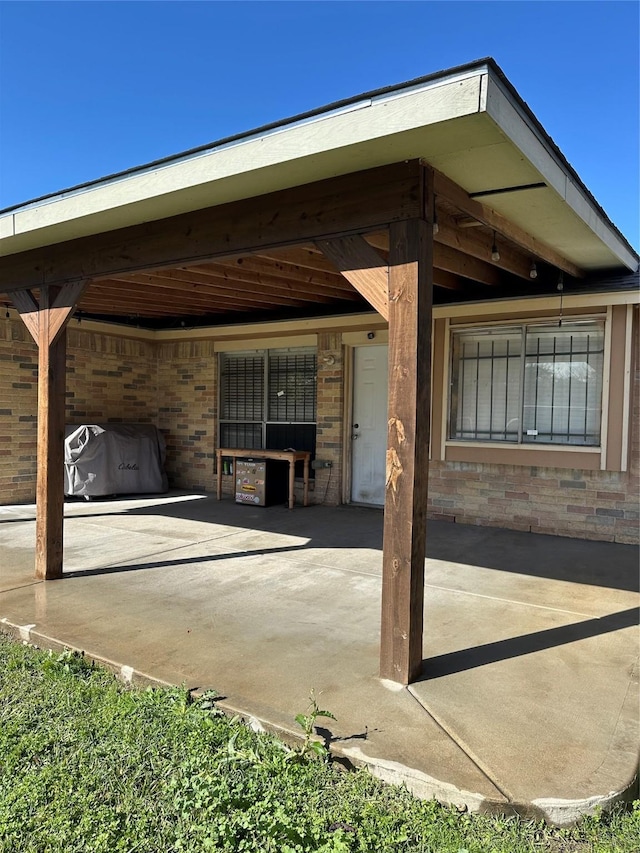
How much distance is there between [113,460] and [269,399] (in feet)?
8.16

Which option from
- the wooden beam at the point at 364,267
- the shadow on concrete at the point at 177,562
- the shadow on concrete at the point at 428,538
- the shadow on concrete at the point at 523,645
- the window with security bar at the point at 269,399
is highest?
the wooden beam at the point at 364,267

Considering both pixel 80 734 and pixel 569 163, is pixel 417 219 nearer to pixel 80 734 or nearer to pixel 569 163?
pixel 569 163

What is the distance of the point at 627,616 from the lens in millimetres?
3877

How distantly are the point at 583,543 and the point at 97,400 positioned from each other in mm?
7151

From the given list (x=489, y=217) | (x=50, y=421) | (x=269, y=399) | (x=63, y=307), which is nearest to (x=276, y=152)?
(x=489, y=217)

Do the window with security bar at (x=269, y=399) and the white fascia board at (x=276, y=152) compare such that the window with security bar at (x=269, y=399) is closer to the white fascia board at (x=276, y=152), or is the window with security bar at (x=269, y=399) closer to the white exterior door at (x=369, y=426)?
the white exterior door at (x=369, y=426)

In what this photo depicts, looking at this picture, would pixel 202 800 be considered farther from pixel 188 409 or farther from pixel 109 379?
pixel 109 379

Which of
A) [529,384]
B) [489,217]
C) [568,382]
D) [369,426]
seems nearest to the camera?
[489,217]

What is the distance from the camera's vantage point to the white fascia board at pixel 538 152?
2311 mm

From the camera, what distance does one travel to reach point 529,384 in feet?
20.9

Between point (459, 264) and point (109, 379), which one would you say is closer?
point (459, 264)

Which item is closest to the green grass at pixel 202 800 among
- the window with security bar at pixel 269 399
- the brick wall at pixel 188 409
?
the window with security bar at pixel 269 399

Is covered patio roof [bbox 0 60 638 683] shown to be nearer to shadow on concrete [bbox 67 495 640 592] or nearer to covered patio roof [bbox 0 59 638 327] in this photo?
covered patio roof [bbox 0 59 638 327]

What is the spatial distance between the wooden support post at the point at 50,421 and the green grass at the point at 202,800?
2.09 metres
